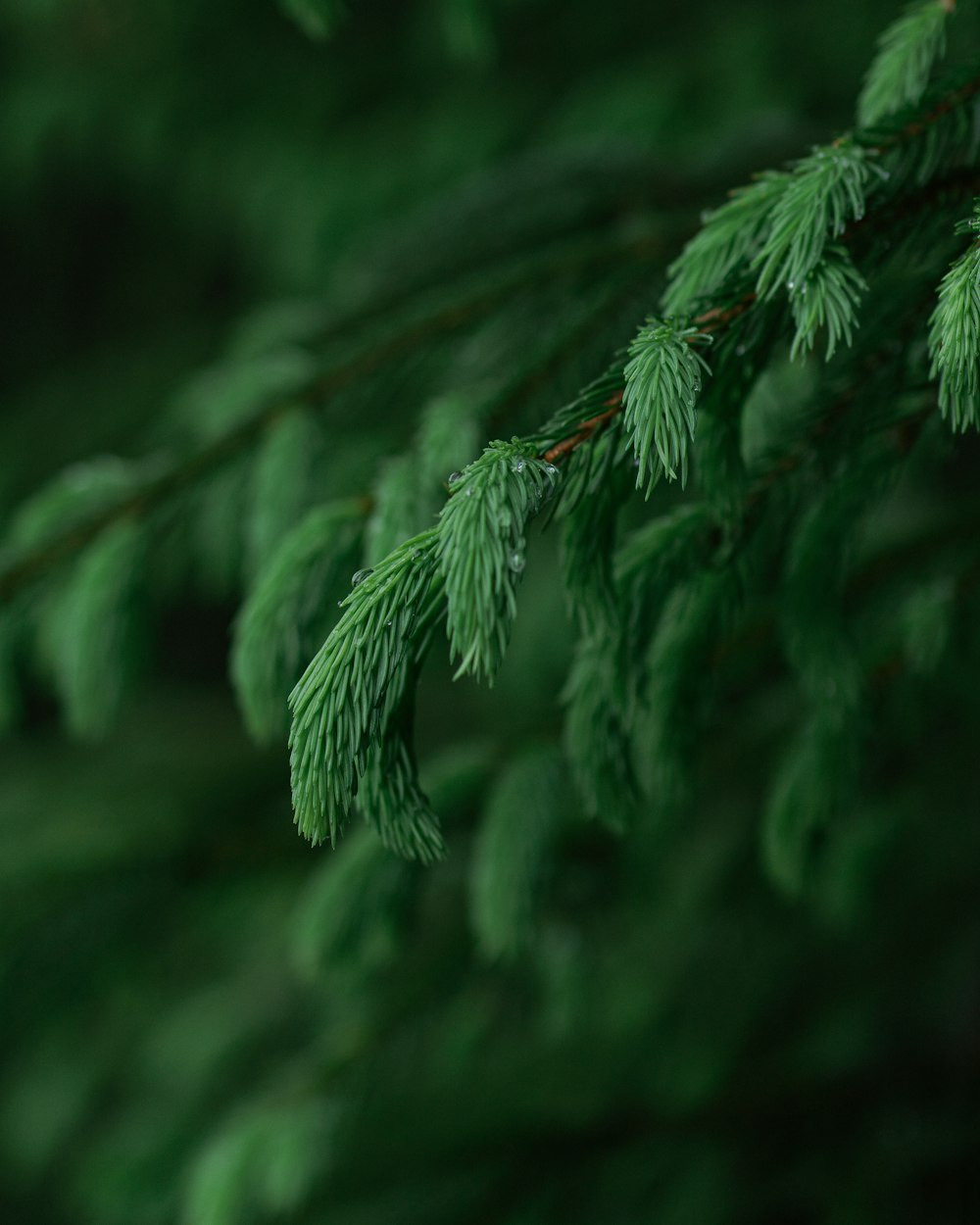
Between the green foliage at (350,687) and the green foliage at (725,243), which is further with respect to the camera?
the green foliage at (725,243)

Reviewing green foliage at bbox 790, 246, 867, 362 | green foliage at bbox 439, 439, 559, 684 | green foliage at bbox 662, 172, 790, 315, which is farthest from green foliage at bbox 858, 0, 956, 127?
green foliage at bbox 439, 439, 559, 684

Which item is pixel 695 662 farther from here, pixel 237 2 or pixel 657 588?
pixel 237 2

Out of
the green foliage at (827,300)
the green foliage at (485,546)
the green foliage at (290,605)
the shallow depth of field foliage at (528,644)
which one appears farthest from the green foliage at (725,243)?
the green foliage at (290,605)

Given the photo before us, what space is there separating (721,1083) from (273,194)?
259 centimetres

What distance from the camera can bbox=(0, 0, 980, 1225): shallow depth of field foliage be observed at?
896mm

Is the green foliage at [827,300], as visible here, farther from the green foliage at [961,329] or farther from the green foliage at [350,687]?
the green foliage at [350,687]

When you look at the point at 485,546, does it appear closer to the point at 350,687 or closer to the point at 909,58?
the point at 350,687

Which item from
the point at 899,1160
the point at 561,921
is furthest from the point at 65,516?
the point at 899,1160

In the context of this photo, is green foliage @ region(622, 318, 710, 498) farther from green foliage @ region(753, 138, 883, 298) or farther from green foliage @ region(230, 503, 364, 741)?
green foliage @ region(230, 503, 364, 741)

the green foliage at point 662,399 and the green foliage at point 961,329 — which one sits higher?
the green foliage at point 662,399

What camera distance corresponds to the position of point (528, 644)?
231 cm

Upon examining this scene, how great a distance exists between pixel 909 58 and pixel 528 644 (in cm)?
145

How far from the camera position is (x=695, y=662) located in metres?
1.06

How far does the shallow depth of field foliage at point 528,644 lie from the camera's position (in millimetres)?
896
